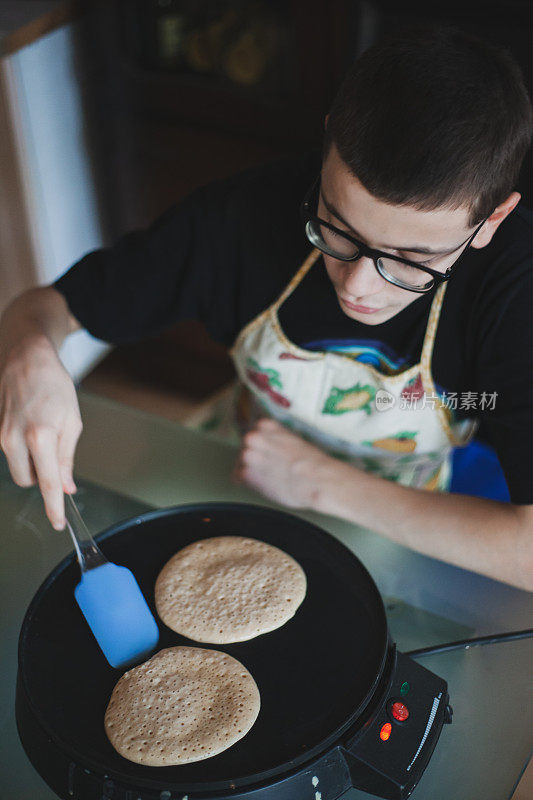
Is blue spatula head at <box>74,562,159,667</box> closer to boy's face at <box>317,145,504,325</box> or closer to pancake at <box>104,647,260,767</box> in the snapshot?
pancake at <box>104,647,260,767</box>

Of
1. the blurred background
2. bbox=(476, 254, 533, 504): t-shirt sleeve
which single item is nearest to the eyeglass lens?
bbox=(476, 254, 533, 504): t-shirt sleeve

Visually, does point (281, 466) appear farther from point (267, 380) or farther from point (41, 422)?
point (41, 422)

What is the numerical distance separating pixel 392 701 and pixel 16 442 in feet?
1.56

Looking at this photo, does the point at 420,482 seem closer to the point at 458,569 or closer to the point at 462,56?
the point at 458,569

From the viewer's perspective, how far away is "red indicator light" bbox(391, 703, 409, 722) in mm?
698

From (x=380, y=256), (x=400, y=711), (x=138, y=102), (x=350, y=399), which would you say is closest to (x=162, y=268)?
(x=350, y=399)

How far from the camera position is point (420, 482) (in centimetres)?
131

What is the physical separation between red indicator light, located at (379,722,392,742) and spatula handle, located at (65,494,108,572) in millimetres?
319

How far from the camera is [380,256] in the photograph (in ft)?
2.71

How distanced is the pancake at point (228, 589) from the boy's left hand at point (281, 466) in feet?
0.58

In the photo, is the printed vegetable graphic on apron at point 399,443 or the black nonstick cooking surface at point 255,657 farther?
the printed vegetable graphic on apron at point 399,443

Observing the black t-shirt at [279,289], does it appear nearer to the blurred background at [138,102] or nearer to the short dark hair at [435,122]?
the short dark hair at [435,122]

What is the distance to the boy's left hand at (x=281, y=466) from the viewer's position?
41.6 inches

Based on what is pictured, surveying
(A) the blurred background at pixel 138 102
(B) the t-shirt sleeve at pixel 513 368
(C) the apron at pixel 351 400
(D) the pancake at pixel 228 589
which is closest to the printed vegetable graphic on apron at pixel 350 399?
(C) the apron at pixel 351 400
